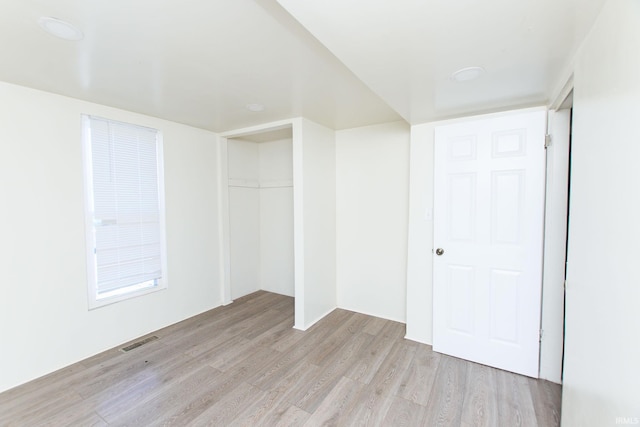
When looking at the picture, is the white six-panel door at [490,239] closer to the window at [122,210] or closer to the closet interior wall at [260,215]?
the closet interior wall at [260,215]

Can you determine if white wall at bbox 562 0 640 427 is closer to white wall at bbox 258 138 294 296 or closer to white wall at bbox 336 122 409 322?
white wall at bbox 336 122 409 322

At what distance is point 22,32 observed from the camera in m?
1.44

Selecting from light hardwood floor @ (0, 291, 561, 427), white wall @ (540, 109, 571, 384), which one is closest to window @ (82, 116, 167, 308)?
light hardwood floor @ (0, 291, 561, 427)

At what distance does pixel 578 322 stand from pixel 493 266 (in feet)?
3.32

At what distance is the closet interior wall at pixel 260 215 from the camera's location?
400 cm

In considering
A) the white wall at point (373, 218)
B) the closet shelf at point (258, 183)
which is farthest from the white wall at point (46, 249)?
the white wall at point (373, 218)

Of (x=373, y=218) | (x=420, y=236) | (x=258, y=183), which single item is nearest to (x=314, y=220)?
(x=373, y=218)

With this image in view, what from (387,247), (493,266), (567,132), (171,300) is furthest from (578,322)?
(171,300)

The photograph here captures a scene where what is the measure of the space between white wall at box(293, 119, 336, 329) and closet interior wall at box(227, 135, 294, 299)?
0.84m

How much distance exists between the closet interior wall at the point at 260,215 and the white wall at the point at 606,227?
10.6 feet

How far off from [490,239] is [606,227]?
1.32 metres

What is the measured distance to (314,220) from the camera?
319cm

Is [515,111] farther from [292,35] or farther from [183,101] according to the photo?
[183,101]

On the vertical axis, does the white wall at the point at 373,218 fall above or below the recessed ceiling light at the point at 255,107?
below
